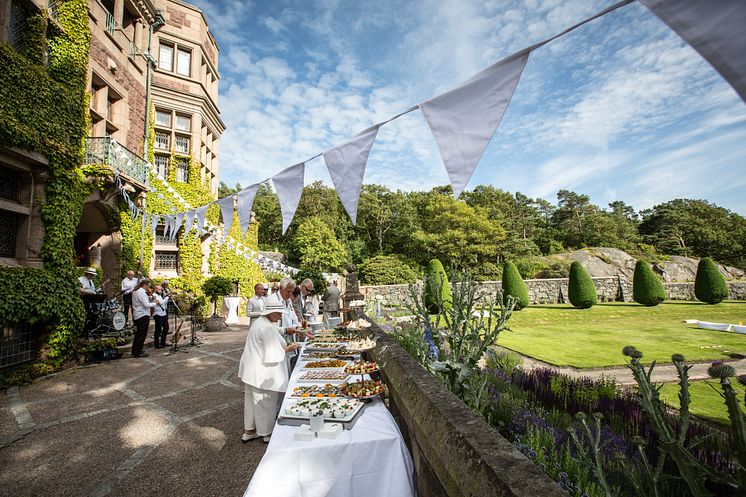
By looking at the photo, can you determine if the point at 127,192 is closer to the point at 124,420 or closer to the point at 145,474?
the point at 124,420

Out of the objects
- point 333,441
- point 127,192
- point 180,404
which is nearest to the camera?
point 333,441

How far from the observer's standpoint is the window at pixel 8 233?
7.25m

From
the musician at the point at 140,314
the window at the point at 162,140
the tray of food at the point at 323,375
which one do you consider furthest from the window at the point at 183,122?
the tray of food at the point at 323,375

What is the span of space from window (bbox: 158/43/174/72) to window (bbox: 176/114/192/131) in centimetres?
205

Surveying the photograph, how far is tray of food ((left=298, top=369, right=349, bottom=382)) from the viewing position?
3.85 m

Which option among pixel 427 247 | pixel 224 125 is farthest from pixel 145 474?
pixel 427 247

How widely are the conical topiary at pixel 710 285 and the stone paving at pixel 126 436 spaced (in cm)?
2578

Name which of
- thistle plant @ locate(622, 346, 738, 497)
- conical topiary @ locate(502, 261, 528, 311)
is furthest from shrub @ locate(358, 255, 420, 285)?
thistle plant @ locate(622, 346, 738, 497)

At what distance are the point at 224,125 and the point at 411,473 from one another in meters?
21.4

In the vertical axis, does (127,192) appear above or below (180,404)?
above

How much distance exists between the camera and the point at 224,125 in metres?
19.9

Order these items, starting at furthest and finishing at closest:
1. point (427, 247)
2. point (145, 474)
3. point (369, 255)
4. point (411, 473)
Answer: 1. point (369, 255)
2. point (427, 247)
3. point (145, 474)
4. point (411, 473)

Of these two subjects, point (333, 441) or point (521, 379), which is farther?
point (521, 379)

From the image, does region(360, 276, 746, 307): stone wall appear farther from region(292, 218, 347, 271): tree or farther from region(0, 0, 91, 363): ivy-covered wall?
region(0, 0, 91, 363): ivy-covered wall
